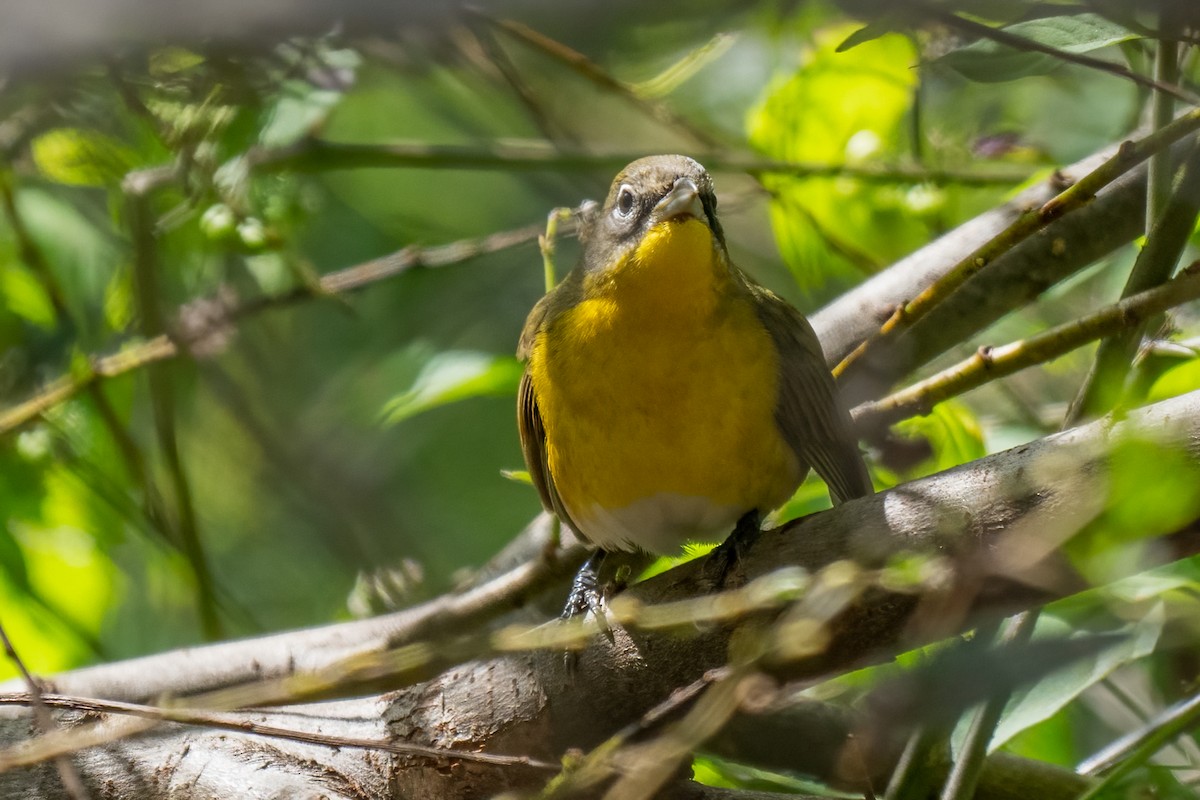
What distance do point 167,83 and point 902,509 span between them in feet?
4.75

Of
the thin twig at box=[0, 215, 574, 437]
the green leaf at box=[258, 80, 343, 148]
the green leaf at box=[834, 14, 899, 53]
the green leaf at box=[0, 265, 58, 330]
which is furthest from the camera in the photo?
the green leaf at box=[0, 265, 58, 330]

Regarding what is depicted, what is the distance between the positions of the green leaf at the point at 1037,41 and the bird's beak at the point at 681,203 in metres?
0.98

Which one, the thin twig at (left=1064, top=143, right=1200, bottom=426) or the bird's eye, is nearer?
the thin twig at (left=1064, top=143, right=1200, bottom=426)

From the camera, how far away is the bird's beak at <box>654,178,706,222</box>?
308 centimetres

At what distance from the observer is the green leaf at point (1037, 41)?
6.57 ft

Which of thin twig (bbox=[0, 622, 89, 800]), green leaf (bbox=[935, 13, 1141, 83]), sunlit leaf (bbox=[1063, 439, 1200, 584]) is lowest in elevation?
thin twig (bbox=[0, 622, 89, 800])

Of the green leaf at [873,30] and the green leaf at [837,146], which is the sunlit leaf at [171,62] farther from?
the green leaf at [837,146]

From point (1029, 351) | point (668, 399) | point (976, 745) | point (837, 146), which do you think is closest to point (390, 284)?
point (837, 146)

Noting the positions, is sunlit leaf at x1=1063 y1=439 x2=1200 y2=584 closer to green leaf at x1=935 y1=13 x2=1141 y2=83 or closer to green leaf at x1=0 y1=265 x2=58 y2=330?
green leaf at x1=935 y1=13 x2=1141 y2=83

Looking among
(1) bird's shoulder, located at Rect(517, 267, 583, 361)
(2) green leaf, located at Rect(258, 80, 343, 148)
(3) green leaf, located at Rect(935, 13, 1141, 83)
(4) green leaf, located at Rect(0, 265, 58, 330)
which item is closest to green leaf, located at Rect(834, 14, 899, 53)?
(3) green leaf, located at Rect(935, 13, 1141, 83)

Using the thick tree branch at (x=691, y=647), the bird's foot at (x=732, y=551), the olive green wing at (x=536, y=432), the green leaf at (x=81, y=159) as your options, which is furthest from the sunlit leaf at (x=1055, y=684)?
the green leaf at (x=81, y=159)

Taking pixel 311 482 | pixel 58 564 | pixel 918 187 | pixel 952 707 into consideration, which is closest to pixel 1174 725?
pixel 952 707

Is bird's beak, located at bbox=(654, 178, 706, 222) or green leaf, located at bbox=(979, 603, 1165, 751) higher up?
bird's beak, located at bbox=(654, 178, 706, 222)

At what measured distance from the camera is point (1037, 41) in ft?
6.53
